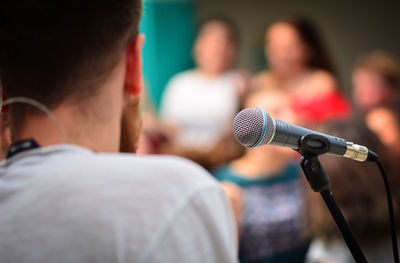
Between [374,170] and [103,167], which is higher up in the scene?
[103,167]

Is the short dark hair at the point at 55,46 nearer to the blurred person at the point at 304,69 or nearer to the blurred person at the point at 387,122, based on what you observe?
the blurred person at the point at 387,122

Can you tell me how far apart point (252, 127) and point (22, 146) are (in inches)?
12.4

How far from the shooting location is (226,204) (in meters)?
0.75

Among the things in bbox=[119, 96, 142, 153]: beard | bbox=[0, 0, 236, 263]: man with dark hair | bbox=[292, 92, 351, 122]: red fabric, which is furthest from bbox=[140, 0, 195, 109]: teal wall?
bbox=[0, 0, 236, 263]: man with dark hair

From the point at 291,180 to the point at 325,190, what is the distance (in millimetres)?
1737

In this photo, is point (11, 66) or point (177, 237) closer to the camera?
point (177, 237)

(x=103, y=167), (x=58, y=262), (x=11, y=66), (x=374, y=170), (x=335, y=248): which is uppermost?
(x=11, y=66)

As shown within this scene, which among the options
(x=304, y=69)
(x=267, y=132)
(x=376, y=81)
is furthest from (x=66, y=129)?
(x=376, y=81)

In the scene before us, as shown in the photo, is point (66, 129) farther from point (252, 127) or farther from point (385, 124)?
point (385, 124)

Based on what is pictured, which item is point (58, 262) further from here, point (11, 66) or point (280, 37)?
point (280, 37)

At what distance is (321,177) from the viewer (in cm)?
83

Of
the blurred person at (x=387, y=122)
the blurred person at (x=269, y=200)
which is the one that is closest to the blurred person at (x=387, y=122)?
the blurred person at (x=387, y=122)

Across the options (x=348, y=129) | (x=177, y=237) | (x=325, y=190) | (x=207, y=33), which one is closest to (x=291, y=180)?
(x=348, y=129)

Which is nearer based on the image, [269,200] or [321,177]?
[321,177]
